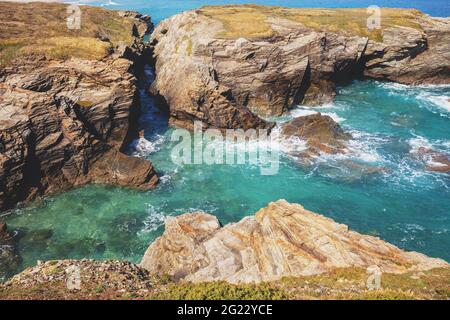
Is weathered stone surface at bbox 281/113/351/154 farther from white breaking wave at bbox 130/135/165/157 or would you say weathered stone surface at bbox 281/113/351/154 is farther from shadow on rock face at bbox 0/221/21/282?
shadow on rock face at bbox 0/221/21/282

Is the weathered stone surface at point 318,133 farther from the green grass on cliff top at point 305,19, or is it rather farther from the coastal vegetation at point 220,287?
the coastal vegetation at point 220,287

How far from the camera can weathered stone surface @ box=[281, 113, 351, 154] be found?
51.9 meters

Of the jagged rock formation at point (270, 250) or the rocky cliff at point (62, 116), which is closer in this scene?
the jagged rock formation at point (270, 250)

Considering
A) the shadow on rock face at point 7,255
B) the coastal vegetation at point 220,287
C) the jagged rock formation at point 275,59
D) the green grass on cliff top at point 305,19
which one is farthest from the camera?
the green grass on cliff top at point 305,19

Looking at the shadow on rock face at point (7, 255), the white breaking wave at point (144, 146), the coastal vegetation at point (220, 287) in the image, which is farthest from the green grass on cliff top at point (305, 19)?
the coastal vegetation at point (220, 287)

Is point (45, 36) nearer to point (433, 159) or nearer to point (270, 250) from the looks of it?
point (270, 250)

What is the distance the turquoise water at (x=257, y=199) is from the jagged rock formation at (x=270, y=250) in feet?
27.3

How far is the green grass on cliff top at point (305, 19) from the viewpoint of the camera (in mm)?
69375

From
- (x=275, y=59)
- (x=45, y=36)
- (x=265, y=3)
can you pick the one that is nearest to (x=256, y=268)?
(x=275, y=59)

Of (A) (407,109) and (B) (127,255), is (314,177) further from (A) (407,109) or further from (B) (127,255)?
(A) (407,109)

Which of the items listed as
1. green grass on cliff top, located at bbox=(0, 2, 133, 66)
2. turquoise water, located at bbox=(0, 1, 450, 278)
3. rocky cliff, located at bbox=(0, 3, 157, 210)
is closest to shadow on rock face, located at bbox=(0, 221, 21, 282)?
turquoise water, located at bbox=(0, 1, 450, 278)

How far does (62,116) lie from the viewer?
149ft

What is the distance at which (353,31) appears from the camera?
245 feet

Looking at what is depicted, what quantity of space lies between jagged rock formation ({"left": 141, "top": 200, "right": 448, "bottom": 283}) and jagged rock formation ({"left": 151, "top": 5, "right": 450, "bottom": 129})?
29446 mm
